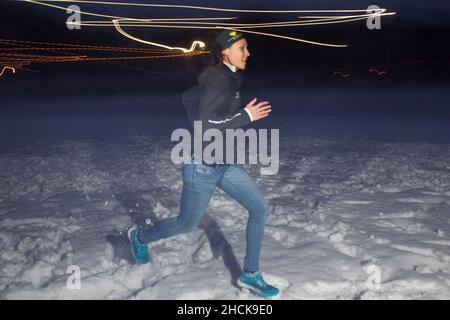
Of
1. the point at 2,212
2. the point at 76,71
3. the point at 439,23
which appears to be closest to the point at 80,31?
the point at 76,71

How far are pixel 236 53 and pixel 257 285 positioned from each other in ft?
7.11

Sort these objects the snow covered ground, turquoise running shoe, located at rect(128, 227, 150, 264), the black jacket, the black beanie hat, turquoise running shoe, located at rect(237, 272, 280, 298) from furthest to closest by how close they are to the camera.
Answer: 1. turquoise running shoe, located at rect(128, 227, 150, 264)
2. the snow covered ground
3. turquoise running shoe, located at rect(237, 272, 280, 298)
4. the black beanie hat
5. the black jacket

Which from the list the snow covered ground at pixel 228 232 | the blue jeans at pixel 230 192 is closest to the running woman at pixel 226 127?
the blue jeans at pixel 230 192

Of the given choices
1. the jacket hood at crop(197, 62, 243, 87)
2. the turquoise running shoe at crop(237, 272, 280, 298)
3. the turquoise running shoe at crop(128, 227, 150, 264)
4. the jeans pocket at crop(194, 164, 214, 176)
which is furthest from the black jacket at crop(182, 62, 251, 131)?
the turquoise running shoe at crop(128, 227, 150, 264)

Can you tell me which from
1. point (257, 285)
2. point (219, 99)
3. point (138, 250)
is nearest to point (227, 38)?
point (219, 99)

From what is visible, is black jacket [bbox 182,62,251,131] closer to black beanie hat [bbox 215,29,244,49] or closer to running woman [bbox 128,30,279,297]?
running woman [bbox 128,30,279,297]

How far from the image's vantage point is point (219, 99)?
3.13 meters

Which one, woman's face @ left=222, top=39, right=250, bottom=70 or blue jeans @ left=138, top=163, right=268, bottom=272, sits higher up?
woman's face @ left=222, top=39, right=250, bottom=70

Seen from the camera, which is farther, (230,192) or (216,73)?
(230,192)

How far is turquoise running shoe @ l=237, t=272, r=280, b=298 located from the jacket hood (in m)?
1.83

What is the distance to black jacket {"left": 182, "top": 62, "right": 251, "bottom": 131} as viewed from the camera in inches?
123

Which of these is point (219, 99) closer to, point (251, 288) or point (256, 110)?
point (256, 110)

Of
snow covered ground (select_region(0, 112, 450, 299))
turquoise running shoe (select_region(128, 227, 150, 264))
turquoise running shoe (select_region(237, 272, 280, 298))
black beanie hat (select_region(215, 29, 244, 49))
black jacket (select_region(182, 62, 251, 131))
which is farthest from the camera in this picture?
turquoise running shoe (select_region(128, 227, 150, 264))
